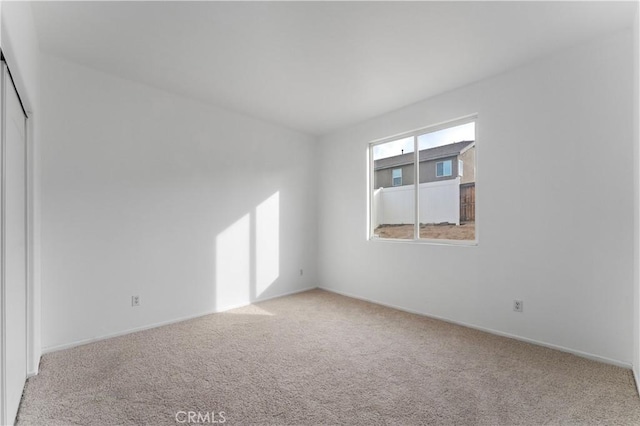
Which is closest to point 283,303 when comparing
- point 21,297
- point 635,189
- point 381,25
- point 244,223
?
point 244,223

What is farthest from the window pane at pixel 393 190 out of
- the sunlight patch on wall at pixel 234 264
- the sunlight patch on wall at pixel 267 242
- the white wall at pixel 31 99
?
the white wall at pixel 31 99

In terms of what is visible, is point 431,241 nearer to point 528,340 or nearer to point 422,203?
point 422,203

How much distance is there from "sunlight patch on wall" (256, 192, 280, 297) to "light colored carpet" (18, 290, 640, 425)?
1198 millimetres

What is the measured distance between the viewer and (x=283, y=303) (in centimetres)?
424

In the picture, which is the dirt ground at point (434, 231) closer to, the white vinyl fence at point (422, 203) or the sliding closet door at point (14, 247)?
the white vinyl fence at point (422, 203)

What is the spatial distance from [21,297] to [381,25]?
124 inches

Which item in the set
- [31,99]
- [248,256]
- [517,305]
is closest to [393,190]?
[517,305]

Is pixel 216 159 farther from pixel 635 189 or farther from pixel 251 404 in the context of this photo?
pixel 635 189

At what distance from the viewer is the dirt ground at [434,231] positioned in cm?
341

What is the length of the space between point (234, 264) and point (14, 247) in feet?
7.73

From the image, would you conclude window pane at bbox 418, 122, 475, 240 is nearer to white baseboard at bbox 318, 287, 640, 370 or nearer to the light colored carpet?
white baseboard at bbox 318, 287, 640, 370

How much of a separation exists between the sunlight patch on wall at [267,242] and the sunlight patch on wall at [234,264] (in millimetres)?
172

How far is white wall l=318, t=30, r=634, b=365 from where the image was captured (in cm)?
241

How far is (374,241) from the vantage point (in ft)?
14.1
